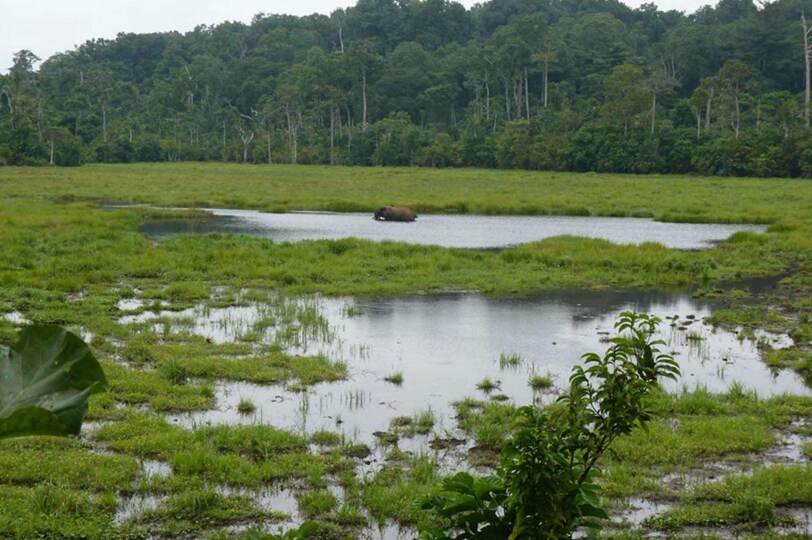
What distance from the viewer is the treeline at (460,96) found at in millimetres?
64250

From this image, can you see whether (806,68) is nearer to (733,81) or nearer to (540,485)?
(733,81)

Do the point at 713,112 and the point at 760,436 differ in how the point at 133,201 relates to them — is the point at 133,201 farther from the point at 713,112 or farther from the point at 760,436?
the point at 713,112

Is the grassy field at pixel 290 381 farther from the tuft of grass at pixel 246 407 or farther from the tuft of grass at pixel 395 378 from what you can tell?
the tuft of grass at pixel 395 378

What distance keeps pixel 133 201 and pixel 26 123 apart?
35.0m

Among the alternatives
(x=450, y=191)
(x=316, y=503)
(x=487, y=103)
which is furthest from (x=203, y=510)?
(x=487, y=103)

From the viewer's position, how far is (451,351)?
12.8 metres

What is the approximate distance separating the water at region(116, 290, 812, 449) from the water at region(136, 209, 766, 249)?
894cm

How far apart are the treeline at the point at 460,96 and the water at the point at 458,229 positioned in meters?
25.5

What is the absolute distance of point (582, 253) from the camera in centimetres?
2259

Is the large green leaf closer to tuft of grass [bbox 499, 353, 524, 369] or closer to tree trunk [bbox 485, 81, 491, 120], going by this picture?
tuft of grass [bbox 499, 353, 524, 369]

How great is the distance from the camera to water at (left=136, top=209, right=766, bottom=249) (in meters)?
27.0

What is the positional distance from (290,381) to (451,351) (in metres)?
2.86

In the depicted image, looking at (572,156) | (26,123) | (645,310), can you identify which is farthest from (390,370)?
(26,123)

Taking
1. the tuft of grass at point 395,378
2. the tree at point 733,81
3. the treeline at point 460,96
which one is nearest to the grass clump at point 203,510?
the tuft of grass at point 395,378
